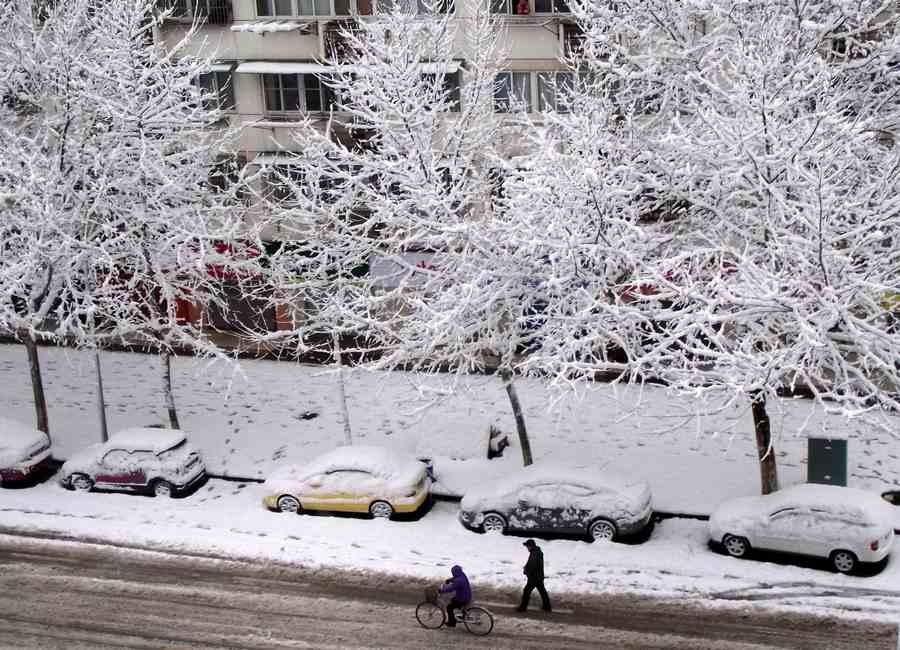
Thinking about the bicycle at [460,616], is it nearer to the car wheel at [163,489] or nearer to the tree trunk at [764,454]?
the tree trunk at [764,454]

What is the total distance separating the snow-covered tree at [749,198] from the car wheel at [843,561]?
2.72 m

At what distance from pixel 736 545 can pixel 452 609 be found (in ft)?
19.1

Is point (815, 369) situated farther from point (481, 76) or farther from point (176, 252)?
point (176, 252)

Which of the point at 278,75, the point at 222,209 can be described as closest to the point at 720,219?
the point at 222,209

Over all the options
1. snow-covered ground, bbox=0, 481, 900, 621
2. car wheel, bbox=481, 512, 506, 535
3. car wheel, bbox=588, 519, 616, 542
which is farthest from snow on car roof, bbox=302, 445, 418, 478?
car wheel, bbox=588, 519, 616, 542

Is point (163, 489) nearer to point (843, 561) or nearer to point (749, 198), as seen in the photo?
point (749, 198)

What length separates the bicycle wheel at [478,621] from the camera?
18.3 metres

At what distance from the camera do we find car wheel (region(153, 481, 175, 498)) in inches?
952

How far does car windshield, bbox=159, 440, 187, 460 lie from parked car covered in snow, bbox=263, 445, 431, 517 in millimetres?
2488

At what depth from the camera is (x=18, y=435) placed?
2534cm

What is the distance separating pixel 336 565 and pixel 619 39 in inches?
511

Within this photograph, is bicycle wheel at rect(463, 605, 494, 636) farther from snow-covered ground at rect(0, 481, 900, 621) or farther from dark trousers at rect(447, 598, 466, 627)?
snow-covered ground at rect(0, 481, 900, 621)

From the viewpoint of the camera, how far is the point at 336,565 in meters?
21.0

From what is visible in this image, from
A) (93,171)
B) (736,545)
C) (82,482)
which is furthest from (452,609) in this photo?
(93,171)
